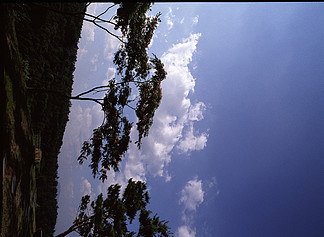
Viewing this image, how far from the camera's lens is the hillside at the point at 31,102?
14.5 ft

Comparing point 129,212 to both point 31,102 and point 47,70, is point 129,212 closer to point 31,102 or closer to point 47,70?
point 31,102

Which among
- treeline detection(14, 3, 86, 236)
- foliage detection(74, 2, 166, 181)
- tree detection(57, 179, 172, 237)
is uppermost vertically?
Answer: treeline detection(14, 3, 86, 236)

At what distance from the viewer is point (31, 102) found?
1415 centimetres

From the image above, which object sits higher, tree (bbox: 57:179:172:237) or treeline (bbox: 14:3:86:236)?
treeline (bbox: 14:3:86:236)

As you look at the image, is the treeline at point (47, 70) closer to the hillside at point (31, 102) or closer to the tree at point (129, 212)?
the hillside at point (31, 102)

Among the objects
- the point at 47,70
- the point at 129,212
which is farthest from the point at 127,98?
the point at 47,70

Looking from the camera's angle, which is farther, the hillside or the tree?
the tree

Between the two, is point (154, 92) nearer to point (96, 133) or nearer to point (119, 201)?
point (96, 133)

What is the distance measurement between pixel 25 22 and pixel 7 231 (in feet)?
47.2

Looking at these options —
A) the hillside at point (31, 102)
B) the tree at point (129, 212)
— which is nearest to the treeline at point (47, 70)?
the hillside at point (31, 102)

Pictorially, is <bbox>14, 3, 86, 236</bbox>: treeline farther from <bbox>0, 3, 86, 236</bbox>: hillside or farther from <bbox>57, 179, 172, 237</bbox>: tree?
<bbox>57, 179, 172, 237</bbox>: tree

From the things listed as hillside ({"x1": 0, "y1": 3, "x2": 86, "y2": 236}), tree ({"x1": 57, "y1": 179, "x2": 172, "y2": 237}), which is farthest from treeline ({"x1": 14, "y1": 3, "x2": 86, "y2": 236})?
tree ({"x1": 57, "y1": 179, "x2": 172, "y2": 237})

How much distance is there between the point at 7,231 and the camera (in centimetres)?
448

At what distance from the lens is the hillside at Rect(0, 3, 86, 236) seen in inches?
175
